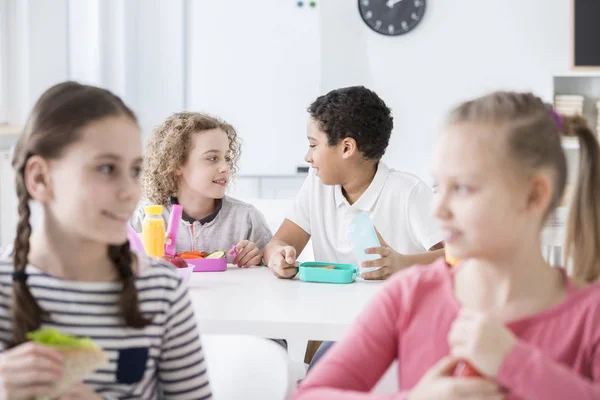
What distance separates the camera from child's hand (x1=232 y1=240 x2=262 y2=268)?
2.25 metres

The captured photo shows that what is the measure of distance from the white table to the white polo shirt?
0.34 meters

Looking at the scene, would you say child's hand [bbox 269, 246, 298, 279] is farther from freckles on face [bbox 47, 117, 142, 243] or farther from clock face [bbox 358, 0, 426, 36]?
clock face [bbox 358, 0, 426, 36]

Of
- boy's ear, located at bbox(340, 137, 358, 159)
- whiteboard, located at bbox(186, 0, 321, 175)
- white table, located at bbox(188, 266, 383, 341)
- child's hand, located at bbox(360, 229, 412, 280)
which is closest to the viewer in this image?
white table, located at bbox(188, 266, 383, 341)

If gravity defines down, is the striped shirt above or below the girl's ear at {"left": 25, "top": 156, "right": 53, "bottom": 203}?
below

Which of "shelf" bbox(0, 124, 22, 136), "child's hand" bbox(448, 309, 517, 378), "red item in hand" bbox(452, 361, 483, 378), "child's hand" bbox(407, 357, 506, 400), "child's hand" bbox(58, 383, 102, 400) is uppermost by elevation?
"shelf" bbox(0, 124, 22, 136)

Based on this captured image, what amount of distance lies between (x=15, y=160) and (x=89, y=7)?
2.88 meters

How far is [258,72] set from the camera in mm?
4594

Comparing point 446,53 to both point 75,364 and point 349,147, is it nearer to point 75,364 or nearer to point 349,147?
point 349,147

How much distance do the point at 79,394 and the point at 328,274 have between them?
3.40 ft

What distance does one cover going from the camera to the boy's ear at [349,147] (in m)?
2.40

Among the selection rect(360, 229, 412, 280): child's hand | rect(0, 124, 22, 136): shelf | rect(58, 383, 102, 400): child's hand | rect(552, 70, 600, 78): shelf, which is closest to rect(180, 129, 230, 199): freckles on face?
rect(360, 229, 412, 280): child's hand

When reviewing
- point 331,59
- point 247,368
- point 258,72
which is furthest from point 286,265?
point 331,59

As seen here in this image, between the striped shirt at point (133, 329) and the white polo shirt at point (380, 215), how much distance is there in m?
1.21

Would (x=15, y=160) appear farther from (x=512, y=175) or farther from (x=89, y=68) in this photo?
(x=89, y=68)
